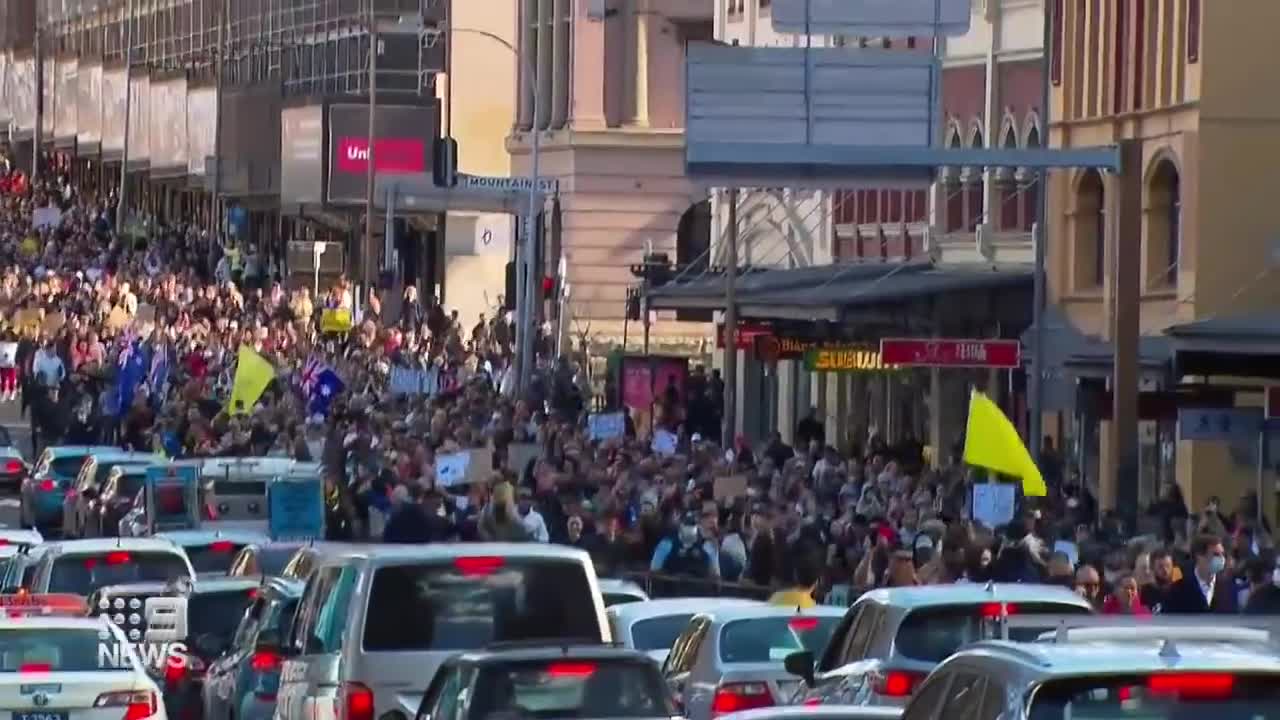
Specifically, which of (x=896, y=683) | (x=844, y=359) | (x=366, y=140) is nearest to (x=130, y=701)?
(x=896, y=683)

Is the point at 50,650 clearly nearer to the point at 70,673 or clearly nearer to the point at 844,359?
the point at 70,673

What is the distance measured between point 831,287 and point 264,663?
84.0ft

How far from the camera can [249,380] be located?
43.8 m

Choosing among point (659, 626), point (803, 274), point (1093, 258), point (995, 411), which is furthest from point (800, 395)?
point (659, 626)

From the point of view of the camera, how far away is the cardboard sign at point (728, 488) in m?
31.7

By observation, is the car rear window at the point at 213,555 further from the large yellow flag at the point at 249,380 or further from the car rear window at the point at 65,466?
the large yellow flag at the point at 249,380

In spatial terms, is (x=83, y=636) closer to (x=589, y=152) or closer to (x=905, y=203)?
(x=905, y=203)

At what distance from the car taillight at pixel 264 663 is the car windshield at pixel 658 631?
7.09 feet

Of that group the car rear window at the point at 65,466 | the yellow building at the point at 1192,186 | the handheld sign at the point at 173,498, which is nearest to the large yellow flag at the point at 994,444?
the yellow building at the point at 1192,186

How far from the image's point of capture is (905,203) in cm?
4797

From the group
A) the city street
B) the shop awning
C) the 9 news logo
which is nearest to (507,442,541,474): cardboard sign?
the city street

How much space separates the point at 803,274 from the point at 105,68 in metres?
54.0

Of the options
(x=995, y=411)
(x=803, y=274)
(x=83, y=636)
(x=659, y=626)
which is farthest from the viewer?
(x=803, y=274)

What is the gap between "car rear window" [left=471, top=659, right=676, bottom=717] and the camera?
47.4ft
